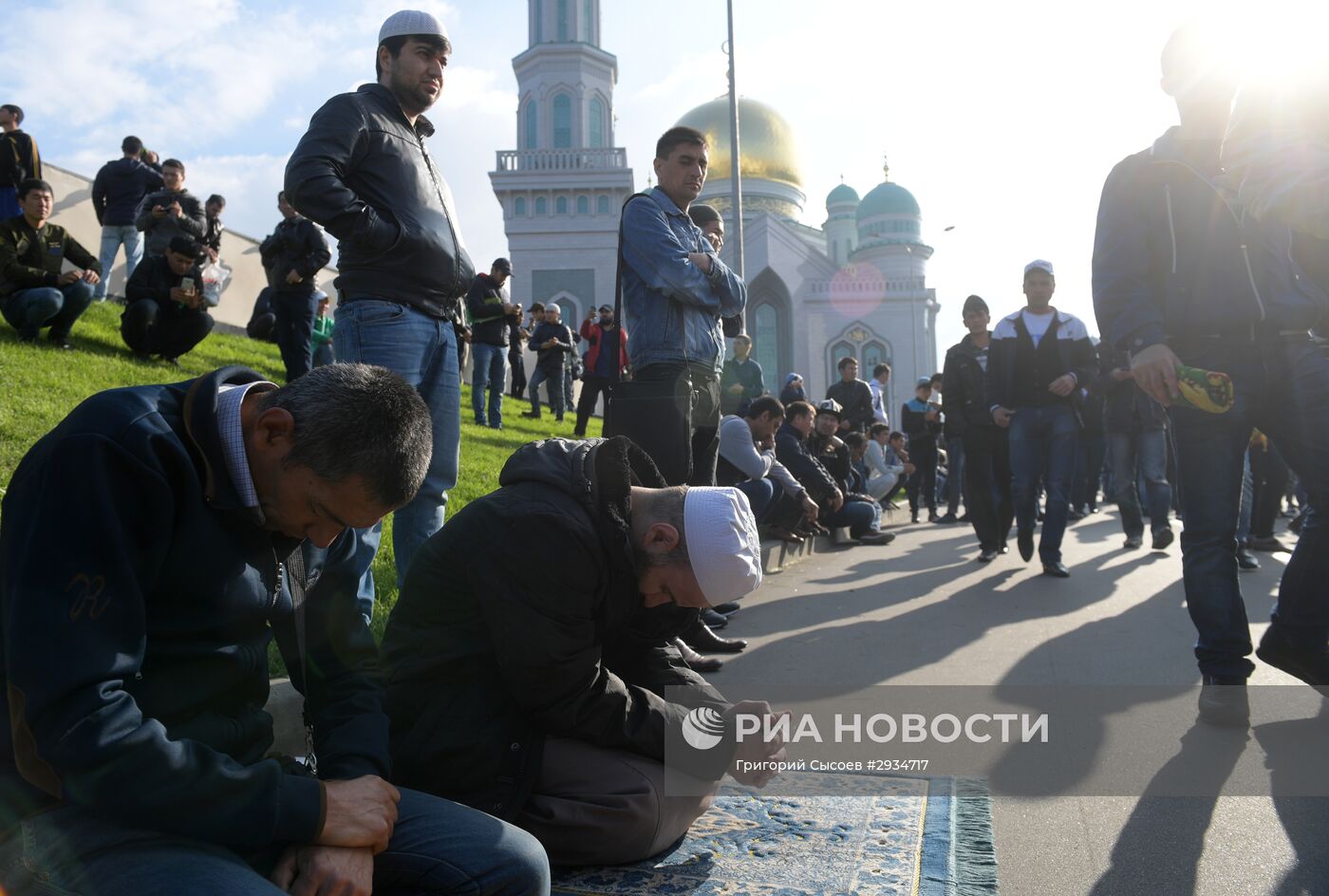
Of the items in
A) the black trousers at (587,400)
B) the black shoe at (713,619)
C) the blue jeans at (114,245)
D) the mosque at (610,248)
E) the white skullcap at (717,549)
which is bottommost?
the black shoe at (713,619)

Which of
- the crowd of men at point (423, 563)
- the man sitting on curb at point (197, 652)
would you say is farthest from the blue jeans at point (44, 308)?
the man sitting on curb at point (197, 652)

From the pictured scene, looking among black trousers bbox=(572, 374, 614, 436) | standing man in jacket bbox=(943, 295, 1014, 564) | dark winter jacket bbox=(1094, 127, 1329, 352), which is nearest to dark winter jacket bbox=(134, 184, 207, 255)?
black trousers bbox=(572, 374, 614, 436)

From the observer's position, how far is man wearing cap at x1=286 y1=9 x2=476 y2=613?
154 inches

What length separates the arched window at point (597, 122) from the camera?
48.0m

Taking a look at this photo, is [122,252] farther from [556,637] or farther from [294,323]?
[556,637]

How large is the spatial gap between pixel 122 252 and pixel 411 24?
13.2m

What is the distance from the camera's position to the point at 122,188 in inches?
451

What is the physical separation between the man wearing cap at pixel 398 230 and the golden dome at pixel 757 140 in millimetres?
55754

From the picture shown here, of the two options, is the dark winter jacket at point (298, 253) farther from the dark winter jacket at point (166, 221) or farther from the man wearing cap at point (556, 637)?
the man wearing cap at point (556, 637)

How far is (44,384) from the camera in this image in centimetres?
725

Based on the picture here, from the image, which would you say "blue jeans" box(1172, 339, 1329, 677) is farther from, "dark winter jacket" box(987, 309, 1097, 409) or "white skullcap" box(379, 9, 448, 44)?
"dark winter jacket" box(987, 309, 1097, 409)

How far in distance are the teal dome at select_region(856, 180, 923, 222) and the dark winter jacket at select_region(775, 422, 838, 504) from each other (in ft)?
178

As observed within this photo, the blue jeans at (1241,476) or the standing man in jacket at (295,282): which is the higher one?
the standing man in jacket at (295,282)

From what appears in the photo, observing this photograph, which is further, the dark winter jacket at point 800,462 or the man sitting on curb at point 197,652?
the dark winter jacket at point 800,462
